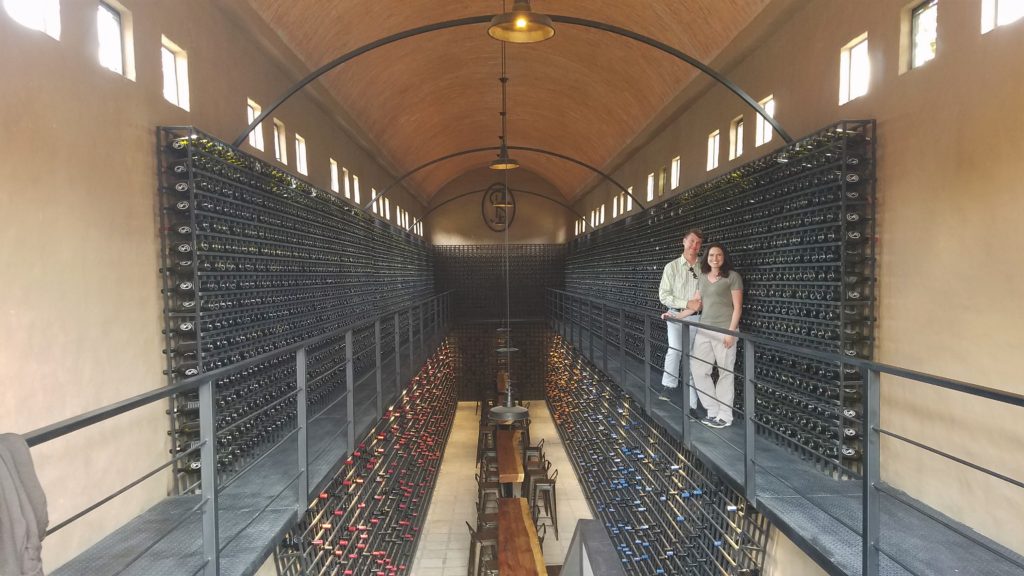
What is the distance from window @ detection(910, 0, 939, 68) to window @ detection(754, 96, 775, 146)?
1853 millimetres

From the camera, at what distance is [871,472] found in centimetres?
213

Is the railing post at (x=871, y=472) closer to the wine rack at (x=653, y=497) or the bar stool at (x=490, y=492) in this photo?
the wine rack at (x=653, y=497)

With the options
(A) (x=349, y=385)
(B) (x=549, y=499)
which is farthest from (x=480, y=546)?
(A) (x=349, y=385)

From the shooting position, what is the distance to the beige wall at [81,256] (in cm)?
269

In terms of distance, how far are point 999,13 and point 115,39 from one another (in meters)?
4.75

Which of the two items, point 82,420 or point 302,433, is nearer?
point 82,420

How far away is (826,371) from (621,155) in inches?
318

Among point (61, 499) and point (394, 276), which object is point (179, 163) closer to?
point (61, 499)

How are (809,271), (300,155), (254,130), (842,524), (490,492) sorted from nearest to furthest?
1. (842,524)
2. (809,271)
3. (254,130)
4. (300,155)
5. (490,492)

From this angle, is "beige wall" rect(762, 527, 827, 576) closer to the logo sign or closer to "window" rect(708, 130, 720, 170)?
"window" rect(708, 130, 720, 170)

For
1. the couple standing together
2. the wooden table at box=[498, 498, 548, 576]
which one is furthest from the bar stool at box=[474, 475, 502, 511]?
the couple standing together

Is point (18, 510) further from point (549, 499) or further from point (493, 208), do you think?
point (493, 208)

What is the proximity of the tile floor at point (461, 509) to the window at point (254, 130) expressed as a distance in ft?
17.7

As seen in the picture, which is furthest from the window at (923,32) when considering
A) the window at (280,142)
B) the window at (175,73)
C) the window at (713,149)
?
the window at (280,142)
